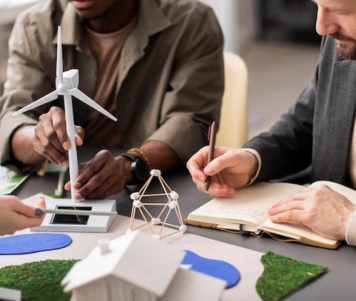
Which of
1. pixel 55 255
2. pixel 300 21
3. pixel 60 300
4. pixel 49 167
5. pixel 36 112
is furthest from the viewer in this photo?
pixel 300 21

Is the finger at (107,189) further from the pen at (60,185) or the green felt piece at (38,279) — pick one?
the green felt piece at (38,279)

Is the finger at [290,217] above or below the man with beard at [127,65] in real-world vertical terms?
below

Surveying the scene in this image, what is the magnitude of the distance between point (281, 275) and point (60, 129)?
0.63 m

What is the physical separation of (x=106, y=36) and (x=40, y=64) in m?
0.22

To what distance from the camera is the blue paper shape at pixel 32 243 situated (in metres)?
1.37

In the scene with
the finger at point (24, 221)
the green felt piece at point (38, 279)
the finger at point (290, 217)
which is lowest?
the green felt piece at point (38, 279)

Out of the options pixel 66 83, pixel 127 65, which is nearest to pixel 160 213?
pixel 66 83

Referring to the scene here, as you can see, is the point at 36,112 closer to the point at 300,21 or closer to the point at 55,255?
the point at 55,255

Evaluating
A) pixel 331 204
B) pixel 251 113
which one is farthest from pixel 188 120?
pixel 251 113

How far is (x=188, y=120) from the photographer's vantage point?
75.2 inches

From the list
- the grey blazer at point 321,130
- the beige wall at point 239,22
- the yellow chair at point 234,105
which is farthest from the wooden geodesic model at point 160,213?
the beige wall at point 239,22

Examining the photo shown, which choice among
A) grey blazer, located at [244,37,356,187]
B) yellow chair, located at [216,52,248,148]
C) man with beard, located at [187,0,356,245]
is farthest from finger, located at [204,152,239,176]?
yellow chair, located at [216,52,248,148]

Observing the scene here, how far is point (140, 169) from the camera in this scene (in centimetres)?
170

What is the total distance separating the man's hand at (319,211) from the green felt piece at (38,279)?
17.9 inches
